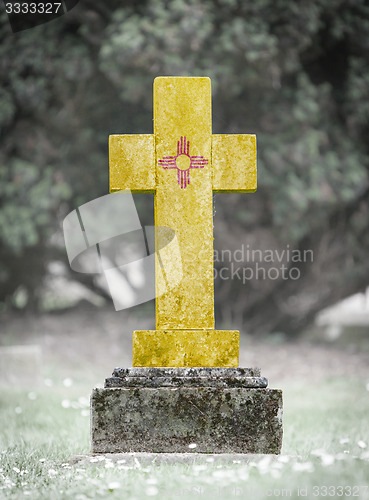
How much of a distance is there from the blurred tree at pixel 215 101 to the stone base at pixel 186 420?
5.38 m

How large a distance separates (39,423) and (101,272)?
6.10 meters

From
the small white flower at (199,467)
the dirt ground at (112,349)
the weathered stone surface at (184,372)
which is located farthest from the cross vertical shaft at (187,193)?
the dirt ground at (112,349)

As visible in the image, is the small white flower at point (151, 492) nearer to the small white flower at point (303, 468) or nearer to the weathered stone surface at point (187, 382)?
the small white flower at point (303, 468)

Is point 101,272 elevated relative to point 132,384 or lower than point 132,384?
elevated

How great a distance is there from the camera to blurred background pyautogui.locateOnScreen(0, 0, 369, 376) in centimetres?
788

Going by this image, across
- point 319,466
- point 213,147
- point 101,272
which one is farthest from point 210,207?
point 101,272

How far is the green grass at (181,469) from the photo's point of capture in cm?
262

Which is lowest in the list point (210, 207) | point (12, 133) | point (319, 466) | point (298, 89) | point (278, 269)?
point (319, 466)

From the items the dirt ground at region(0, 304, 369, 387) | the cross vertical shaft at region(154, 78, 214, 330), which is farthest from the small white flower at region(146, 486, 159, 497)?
the dirt ground at region(0, 304, 369, 387)

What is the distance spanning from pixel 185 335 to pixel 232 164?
1162 mm

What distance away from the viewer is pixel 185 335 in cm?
357

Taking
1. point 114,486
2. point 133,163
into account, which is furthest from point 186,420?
point 133,163

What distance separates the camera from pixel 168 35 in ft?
25.0

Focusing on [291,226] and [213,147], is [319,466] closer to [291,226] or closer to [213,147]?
[213,147]
